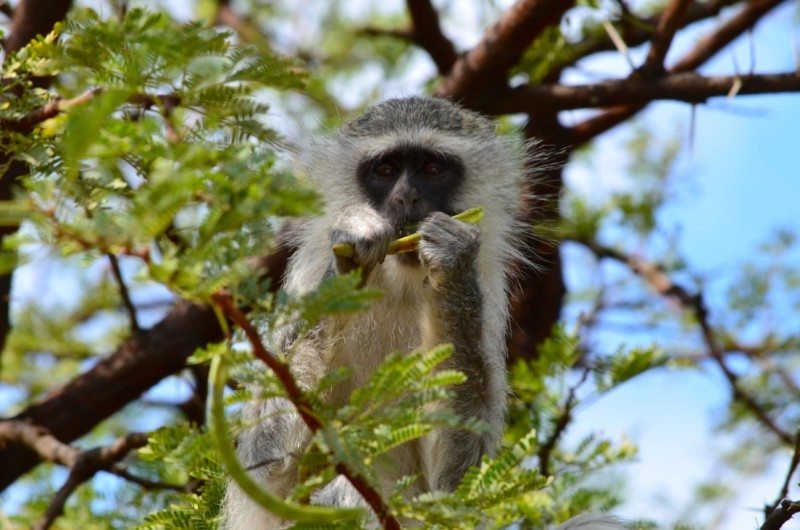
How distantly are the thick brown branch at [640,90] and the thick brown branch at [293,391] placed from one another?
3.45 m

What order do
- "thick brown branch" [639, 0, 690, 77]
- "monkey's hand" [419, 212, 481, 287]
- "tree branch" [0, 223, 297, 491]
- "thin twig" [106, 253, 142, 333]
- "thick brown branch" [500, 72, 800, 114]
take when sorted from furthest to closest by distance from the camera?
"thick brown branch" [500, 72, 800, 114]
"tree branch" [0, 223, 297, 491]
"thick brown branch" [639, 0, 690, 77]
"thin twig" [106, 253, 142, 333]
"monkey's hand" [419, 212, 481, 287]

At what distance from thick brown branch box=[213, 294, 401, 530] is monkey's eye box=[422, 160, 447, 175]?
242 centimetres

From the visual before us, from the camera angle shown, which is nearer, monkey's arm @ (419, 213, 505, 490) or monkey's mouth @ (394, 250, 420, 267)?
monkey's arm @ (419, 213, 505, 490)

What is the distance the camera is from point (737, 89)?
4.87 metres

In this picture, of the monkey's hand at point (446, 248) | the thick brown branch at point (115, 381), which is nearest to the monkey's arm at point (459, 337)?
the monkey's hand at point (446, 248)

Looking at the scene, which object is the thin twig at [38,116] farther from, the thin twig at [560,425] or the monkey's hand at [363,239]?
the thin twig at [560,425]

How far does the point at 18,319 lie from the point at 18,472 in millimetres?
1860

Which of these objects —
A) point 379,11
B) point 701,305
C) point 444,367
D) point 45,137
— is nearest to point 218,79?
point 45,137

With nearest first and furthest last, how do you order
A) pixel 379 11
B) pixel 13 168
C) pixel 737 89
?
1. pixel 13 168
2. pixel 737 89
3. pixel 379 11

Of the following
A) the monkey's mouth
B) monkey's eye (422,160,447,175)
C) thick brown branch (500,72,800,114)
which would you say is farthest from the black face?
thick brown branch (500,72,800,114)

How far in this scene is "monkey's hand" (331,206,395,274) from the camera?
3.43 metres

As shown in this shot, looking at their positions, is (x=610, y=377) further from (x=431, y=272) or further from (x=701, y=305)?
(x=701, y=305)

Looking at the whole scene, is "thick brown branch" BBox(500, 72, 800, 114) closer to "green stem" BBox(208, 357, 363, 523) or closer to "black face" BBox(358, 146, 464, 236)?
"black face" BBox(358, 146, 464, 236)

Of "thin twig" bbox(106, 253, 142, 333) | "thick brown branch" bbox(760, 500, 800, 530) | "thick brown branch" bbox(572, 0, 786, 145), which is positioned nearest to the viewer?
"thick brown branch" bbox(760, 500, 800, 530)
